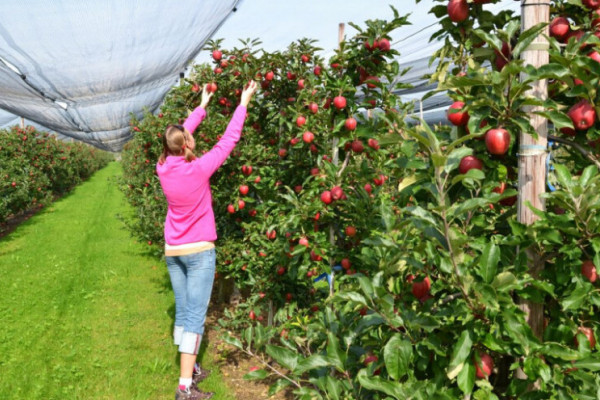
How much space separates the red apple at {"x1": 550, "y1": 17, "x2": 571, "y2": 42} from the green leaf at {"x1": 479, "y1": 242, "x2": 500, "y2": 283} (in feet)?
1.97

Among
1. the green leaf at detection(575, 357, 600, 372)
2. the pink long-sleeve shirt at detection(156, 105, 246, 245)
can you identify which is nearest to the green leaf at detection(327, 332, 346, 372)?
the green leaf at detection(575, 357, 600, 372)

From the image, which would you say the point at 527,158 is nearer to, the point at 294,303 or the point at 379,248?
the point at 379,248

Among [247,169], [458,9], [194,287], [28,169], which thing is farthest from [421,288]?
[28,169]

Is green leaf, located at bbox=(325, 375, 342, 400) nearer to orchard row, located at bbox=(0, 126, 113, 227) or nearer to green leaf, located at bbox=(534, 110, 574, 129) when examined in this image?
green leaf, located at bbox=(534, 110, 574, 129)

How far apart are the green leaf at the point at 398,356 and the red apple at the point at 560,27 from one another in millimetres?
880

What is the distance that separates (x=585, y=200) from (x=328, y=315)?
2.70ft

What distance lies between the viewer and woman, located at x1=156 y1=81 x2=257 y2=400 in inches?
106

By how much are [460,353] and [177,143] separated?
2.02m

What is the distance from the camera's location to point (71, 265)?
6684 millimetres

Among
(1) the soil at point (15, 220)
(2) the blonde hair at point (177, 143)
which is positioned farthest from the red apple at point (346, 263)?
(1) the soil at point (15, 220)

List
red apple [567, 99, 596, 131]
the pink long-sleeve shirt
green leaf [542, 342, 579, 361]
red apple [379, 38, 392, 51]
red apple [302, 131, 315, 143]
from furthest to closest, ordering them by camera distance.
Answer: red apple [302, 131, 315, 143] < the pink long-sleeve shirt < red apple [379, 38, 392, 51] < red apple [567, 99, 596, 131] < green leaf [542, 342, 579, 361]

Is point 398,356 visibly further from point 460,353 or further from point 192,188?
point 192,188

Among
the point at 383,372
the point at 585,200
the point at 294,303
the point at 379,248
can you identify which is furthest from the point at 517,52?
the point at 294,303

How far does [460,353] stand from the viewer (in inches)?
41.6
